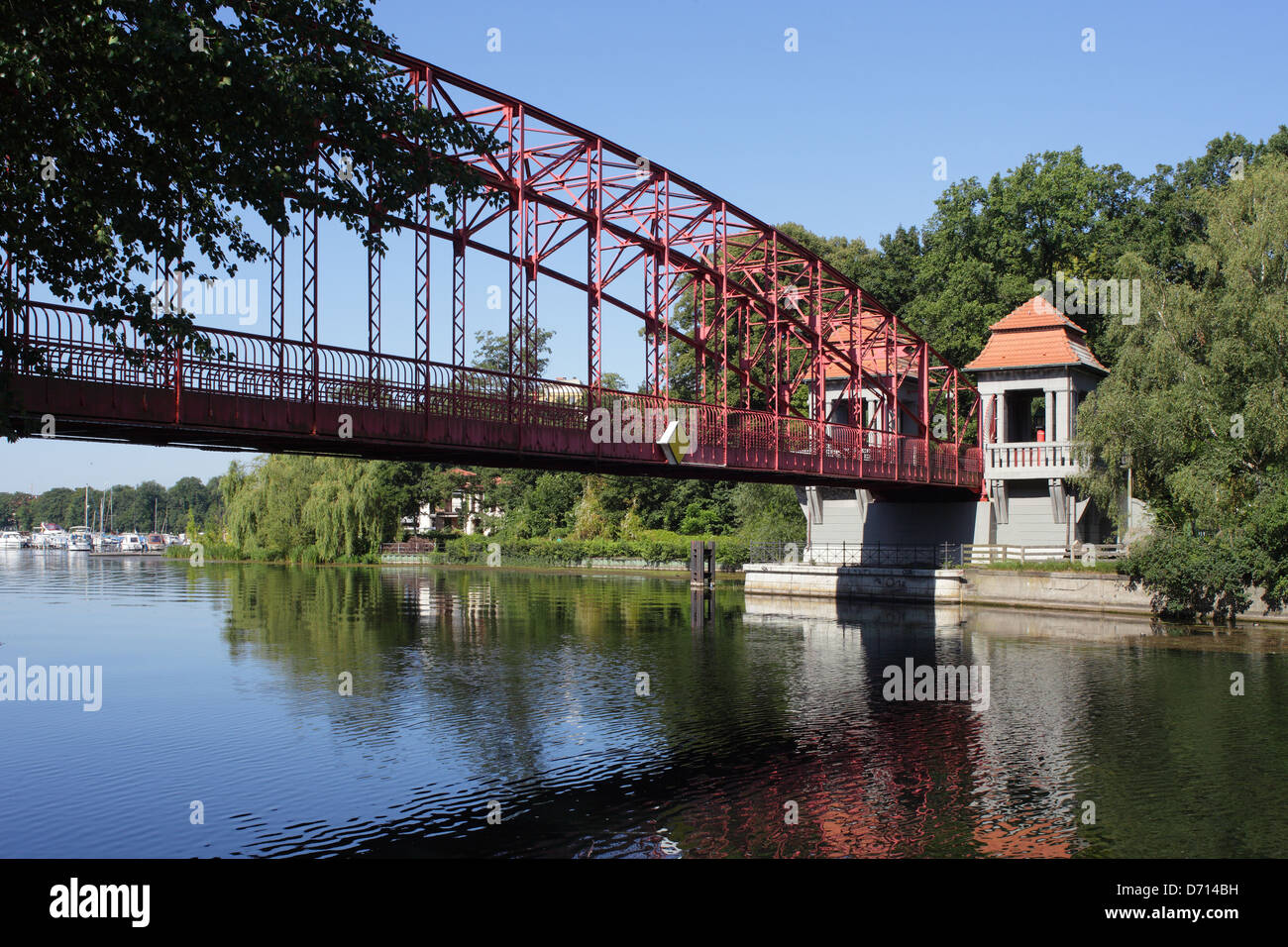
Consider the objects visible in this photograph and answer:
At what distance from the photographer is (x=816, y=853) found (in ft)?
50.0

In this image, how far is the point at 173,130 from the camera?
15.2 metres

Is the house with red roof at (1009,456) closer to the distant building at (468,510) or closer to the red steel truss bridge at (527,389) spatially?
the red steel truss bridge at (527,389)

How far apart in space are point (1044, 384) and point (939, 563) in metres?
9.69

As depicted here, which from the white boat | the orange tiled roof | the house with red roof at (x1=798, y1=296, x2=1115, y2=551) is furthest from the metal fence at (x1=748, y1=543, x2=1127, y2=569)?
the white boat

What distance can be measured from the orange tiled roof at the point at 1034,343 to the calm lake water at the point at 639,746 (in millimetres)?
15073

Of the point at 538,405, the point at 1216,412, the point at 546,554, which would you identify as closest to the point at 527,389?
the point at 538,405

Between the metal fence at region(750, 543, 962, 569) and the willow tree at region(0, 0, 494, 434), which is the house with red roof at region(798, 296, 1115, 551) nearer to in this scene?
the metal fence at region(750, 543, 962, 569)

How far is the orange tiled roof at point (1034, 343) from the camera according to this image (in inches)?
2021

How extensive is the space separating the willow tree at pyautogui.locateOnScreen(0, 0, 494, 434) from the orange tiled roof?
132 ft

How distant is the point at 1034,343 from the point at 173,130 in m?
44.4

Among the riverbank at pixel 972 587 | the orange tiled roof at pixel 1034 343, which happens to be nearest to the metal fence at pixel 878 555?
the riverbank at pixel 972 587

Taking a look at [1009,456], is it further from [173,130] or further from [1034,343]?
[173,130]

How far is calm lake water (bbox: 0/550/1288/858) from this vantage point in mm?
15930
